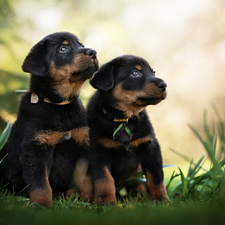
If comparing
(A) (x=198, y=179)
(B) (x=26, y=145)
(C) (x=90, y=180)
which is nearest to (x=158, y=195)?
(A) (x=198, y=179)

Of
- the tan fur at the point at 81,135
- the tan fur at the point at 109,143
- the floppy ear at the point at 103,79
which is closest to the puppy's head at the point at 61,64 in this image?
the floppy ear at the point at 103,79

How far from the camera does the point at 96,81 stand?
309 centimetres

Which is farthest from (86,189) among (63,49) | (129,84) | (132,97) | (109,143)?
(63,49)

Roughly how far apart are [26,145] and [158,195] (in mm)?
1417

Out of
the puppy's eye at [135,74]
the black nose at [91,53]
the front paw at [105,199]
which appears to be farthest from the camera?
the puppy's eye at [135,74]

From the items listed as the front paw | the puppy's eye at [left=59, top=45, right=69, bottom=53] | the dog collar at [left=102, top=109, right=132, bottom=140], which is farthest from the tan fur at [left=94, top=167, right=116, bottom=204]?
the puppy's eye at [left=59, top=45, right=69, bottom=53]

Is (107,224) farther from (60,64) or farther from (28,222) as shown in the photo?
(60,64)

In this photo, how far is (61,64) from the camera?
289 centimetres

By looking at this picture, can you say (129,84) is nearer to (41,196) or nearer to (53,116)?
(53,116)

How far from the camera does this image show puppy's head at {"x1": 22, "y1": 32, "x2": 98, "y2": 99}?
112 inches

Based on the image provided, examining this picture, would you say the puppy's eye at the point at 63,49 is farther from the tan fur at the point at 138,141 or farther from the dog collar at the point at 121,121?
the tan fur at the point at 138,141

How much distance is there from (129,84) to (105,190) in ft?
3.85

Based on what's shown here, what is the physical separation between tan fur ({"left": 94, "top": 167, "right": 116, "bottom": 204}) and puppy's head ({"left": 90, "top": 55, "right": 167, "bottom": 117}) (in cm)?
77

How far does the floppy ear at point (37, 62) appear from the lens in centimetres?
278
